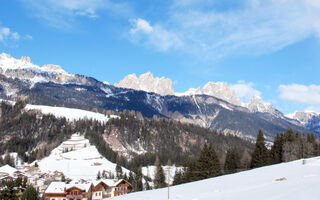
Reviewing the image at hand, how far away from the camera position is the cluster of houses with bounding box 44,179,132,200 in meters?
100

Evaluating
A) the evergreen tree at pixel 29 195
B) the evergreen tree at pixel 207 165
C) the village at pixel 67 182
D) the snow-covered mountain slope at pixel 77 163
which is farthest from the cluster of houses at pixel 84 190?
the evergreen tree at pixel 207 165

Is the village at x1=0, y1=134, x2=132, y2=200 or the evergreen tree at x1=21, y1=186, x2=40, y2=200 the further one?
the village at x1=0, y1=134, x2=132, y2=200

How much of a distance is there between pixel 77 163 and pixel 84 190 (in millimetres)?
71728

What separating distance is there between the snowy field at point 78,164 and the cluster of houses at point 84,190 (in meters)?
35.8

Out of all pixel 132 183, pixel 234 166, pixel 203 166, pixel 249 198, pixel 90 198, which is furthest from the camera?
pixel 132 183

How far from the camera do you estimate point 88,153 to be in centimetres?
19100

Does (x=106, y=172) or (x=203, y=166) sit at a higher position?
(x=203, y=166)

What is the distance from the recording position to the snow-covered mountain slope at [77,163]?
151 metres

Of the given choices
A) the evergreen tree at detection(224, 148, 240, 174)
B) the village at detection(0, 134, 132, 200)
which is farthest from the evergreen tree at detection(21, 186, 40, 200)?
the evergreen tree at detection(224, 148, 240, 174)

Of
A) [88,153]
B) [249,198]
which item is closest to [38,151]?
[88,153]

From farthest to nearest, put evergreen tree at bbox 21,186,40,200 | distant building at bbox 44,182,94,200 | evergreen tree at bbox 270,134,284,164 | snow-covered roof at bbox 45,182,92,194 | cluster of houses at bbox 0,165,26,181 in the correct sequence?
cluster of houses at bbox 0,165,26,181, snow-covered roof at bbox 45,182,92,194, distant building at bbox 44,182,94,200, evergreen tree at bbox 21,186,40,200, evergreen tree at bbox 270,134,284,164

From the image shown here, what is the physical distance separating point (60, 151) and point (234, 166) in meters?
143

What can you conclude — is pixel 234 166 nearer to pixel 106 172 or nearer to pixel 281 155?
pixel 281 155

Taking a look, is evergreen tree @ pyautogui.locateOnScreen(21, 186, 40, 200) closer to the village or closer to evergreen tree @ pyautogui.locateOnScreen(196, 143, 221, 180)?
the village
